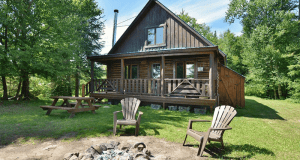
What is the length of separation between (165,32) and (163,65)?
3.32 m

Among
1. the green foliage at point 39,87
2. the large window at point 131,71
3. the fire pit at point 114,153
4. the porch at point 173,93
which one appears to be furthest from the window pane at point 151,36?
the green foliage at point 39,87

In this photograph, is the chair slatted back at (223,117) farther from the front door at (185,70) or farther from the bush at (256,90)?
the bush at (256,90)

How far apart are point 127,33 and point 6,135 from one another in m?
10.4

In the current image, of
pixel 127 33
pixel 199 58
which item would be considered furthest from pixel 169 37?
pixel 127 33

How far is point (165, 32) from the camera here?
11.6 meters

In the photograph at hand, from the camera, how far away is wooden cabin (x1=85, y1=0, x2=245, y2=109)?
9.68m

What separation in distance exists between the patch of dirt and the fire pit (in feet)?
1.09

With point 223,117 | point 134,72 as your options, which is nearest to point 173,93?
point 134,72

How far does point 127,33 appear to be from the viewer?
1325 centimetres

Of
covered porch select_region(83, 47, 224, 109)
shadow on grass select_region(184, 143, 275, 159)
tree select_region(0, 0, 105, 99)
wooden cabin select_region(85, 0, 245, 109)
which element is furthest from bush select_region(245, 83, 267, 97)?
tree select_region(0, 0, 105, 99)

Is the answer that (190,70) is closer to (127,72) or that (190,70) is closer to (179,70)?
(179,70)

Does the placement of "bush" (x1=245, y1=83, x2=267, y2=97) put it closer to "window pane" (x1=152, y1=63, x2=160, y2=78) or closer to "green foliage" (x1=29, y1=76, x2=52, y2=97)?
"window pane" (x1=152, y1=63, x2=160, y2=78)

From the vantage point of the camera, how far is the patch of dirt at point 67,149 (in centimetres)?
347

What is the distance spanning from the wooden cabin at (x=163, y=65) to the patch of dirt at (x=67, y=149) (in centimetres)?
502
